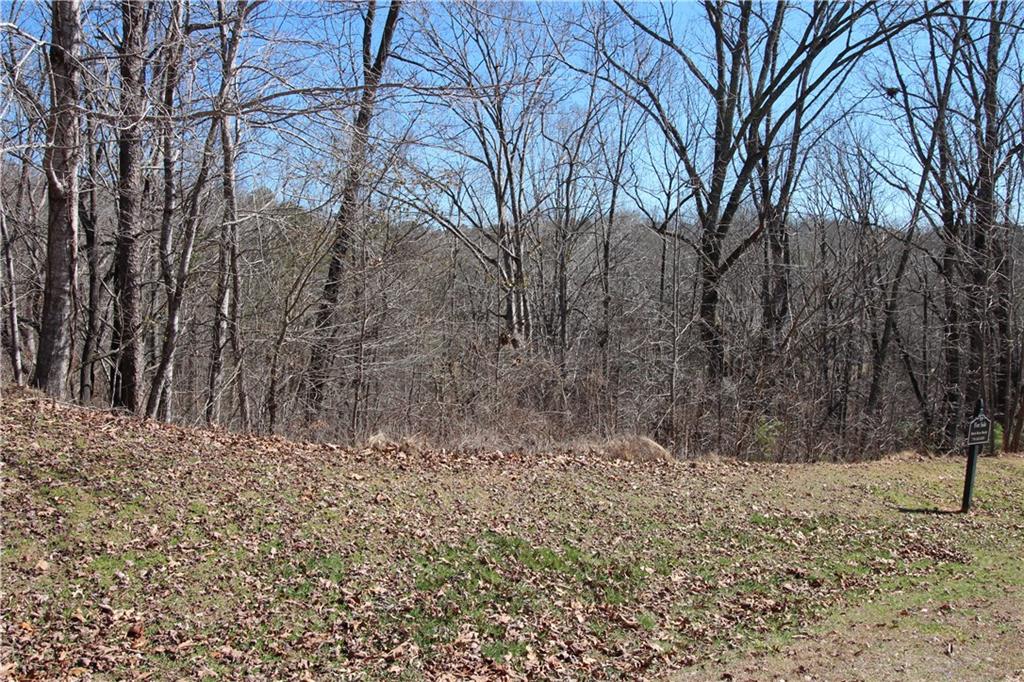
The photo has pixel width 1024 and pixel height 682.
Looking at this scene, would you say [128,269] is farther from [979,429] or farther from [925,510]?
[979,429]

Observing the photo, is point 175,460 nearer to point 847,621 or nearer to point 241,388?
point 241,388

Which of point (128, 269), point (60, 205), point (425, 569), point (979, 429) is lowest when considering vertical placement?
point (425, 569)

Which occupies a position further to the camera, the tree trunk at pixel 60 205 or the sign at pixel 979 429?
the sign at pixel 979 429

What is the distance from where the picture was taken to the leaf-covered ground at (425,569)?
505 centimetres

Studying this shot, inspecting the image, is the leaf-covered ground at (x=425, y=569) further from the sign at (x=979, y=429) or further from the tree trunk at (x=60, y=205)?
the sign at (x=979, y=429)

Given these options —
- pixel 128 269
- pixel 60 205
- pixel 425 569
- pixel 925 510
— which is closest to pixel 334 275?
pixel 128 269

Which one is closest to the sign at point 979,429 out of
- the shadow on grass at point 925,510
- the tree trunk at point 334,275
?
the shadow on grass at point 925,510

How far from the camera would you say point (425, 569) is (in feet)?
21.2

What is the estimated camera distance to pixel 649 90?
61.9ft

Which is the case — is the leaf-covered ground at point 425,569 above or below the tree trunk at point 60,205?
below

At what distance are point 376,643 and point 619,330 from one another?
542 inches

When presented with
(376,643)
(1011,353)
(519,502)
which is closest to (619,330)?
(1011,353)

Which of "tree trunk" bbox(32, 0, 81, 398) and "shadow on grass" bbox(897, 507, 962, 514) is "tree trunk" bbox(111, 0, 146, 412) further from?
"shadow on grass" bbox(897, 507, 962, 514)

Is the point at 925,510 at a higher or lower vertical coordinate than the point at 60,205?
lower
